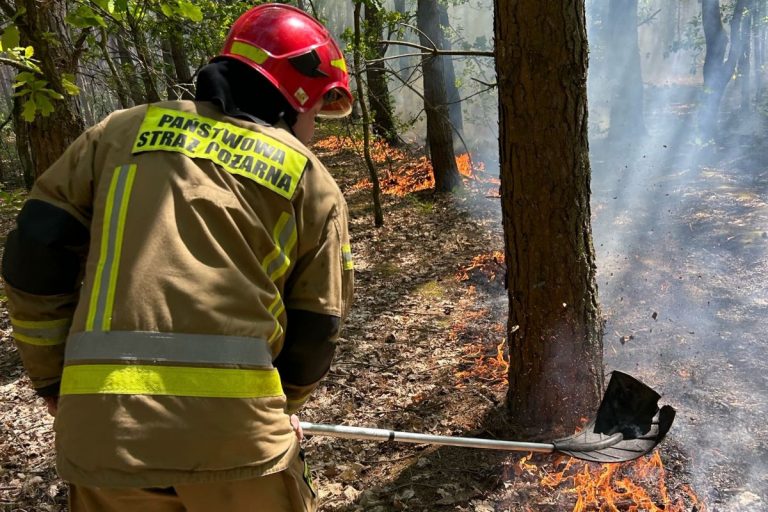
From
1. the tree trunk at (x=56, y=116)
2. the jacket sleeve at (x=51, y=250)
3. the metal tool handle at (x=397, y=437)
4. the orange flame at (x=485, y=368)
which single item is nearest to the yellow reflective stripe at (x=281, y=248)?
the jacket sleeve at (x=51, y=250)

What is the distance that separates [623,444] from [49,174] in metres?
3.23

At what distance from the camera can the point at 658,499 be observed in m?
3.26

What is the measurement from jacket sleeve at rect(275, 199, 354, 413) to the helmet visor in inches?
22.5

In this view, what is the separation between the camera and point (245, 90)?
197cm

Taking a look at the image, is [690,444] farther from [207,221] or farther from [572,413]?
[207,221]

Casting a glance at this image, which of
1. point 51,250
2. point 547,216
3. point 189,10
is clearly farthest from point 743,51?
point 51,250

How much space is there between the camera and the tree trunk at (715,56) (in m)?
16.9

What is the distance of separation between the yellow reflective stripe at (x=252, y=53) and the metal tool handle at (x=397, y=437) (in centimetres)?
149

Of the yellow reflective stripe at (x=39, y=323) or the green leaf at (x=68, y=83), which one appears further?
the green leaf at (x=68, y=83)

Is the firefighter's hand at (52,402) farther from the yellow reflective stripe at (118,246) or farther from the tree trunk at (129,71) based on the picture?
the tree trunk at (129,71)

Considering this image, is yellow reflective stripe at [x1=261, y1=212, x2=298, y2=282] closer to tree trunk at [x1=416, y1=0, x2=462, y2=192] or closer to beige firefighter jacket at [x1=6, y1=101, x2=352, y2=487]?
beige firefighter jacket at [x1=6, y1=101, x2=352, y2=487]

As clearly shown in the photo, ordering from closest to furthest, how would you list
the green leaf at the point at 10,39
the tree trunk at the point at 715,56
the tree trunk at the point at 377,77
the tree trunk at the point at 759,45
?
the green leaf at the point at 10,39, the tree trunk at the point at 377,77, the tree trunk at the point at 715,56, the tree trunk at the point at 759,45

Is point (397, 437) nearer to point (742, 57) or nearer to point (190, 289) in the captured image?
point (190, 289)

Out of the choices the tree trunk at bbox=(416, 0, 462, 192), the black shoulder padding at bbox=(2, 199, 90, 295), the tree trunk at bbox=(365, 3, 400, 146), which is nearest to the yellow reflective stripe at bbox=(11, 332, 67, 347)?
the black shoulder padding at bbox=(2, 199, 90, 295)
